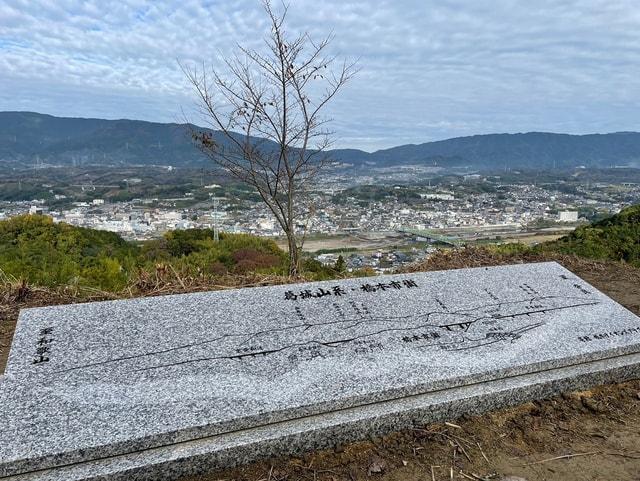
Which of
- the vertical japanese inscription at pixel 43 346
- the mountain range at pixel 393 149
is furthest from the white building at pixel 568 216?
the mountain range at pixel 393 149

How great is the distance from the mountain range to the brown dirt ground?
46.5 m

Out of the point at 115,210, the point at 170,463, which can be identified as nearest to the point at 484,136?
the point at 115,210

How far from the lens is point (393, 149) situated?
215ft

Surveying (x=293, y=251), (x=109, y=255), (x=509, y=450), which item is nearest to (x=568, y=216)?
(x=293, y=251)

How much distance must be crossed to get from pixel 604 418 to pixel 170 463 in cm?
263

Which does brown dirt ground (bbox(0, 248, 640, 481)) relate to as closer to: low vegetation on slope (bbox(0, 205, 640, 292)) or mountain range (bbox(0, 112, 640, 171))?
low vegetation on slope (bbox(0, 205, 640, 292))

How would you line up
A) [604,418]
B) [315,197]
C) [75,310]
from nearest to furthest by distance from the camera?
[604,418], [75,310], [315,197]

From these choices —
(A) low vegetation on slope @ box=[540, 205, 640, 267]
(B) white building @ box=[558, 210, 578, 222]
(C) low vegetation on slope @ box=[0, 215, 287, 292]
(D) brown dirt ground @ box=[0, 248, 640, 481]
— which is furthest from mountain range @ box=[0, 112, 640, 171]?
(D) brown dirt ground @ box=[0, 248, 640, 481]

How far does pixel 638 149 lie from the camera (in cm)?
6291

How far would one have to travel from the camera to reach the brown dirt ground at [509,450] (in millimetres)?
2527

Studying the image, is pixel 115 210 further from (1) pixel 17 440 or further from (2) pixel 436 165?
(2) pixel 436 165

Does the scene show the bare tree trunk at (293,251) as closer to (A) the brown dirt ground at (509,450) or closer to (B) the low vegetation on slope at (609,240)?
(A) the brown dirt ground at (509,450)

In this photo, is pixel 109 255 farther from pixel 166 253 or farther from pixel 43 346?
pixel 43 346

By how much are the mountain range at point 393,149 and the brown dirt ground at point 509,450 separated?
152 feet
